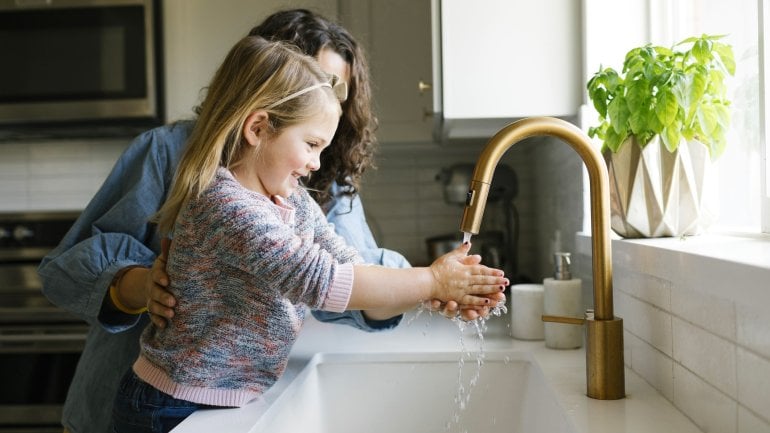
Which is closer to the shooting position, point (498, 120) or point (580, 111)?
point (580, 111)

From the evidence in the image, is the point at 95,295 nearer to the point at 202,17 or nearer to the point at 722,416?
the point at 722,416

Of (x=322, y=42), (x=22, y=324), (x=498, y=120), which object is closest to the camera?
(x=322, y=42)

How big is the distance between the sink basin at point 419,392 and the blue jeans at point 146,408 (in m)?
0.36

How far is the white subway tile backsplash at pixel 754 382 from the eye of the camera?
70 centimetres

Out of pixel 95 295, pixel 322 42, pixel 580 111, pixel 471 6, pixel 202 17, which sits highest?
pixel 202 17

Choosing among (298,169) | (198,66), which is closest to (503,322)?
(298,169)

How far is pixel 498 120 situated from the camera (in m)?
1.73

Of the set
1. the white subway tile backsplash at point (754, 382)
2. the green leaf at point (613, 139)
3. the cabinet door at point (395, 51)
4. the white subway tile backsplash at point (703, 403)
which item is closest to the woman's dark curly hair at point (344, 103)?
the green leaf at point (613, 139)

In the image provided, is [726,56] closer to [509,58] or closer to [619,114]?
[619,114]

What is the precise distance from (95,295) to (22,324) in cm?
152

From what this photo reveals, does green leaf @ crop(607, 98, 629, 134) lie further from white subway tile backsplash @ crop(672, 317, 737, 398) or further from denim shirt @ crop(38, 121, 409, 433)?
denim shirt @ crop(38, 121, 409, 433)

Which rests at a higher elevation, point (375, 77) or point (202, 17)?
point (202, 17)

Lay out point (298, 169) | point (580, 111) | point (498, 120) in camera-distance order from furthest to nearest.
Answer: point (498, 120)
point (580, 111)
point (298, 169)

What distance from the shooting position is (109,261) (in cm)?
122
